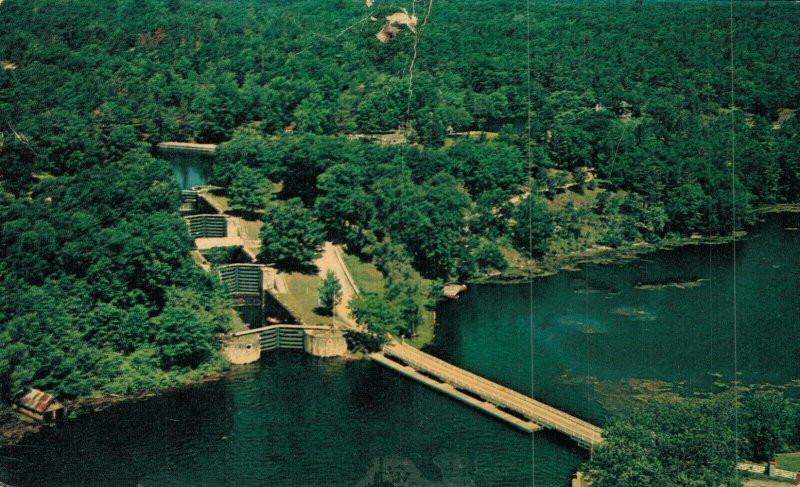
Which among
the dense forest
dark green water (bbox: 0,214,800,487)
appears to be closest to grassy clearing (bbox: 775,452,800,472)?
dark green water (bbox: 0,214,800,487)

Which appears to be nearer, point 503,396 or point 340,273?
point 503,396

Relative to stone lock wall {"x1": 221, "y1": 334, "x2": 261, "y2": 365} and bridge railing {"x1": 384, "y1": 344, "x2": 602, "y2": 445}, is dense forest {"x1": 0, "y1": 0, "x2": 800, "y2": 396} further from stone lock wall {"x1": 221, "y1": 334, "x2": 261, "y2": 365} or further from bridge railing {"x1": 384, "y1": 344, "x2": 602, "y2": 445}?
bridge railing {"x1": 384, "y1": 344, "x2": 602, "y2": 445}

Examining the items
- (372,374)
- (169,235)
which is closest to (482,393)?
(372,374)

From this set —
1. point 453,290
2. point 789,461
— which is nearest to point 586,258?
point 453,290

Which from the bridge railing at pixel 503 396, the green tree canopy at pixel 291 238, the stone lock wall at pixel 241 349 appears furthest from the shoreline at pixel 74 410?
the green tree canopy at pixel 291 238

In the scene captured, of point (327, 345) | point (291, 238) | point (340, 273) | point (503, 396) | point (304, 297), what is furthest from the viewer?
point (340, 273)

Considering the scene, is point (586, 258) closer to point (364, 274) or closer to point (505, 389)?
point (364, 274)
